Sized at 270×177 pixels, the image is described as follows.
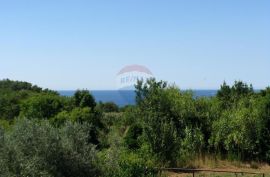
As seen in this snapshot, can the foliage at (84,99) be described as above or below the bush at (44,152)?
above

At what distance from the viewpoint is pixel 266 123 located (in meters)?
21.0

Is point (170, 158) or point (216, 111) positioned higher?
point (216, 111)

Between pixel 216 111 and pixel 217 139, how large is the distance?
5.86 feet

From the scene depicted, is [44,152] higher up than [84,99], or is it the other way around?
[84,99]

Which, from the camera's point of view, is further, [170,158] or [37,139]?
[170,158]

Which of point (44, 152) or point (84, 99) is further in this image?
point (84, 99)

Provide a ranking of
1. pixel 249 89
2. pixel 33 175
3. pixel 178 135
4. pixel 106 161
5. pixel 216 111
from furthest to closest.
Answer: pixel 249 89 → pixel 216 111 → pixel 178 135 → pixel 106 161 → pixel 33 175

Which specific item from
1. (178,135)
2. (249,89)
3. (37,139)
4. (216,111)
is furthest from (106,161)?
(249,89)

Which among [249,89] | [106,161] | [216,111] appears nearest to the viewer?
[106,161]

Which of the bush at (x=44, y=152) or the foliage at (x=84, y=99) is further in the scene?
the foliage at (x=84, y=99)

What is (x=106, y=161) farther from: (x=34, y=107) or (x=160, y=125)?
(x=34, y=107)

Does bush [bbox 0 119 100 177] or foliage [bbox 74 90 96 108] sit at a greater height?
foliage [bbox 74 90 96 108]

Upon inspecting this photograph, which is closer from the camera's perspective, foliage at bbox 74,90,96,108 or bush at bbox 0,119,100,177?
bush at bbox 0,119,100,177

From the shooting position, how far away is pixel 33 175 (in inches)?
407
